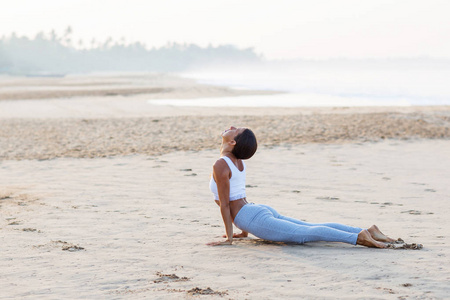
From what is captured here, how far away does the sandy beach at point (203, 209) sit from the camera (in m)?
4.04

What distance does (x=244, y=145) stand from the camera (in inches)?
194

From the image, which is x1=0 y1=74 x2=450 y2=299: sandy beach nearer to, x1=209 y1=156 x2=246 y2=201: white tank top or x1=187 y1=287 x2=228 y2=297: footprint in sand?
x1=187 y1=287 x2=228 y2=297: footprint in sand

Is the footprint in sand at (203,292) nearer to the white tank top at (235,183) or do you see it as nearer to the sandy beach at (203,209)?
the sandy beach at (203,209)

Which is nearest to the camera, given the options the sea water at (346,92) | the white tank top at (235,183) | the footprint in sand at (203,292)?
the footprint in sand at (203,292)

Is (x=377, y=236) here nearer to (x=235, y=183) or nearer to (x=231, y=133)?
(x=235, y=183)

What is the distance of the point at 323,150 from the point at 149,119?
23.7 feet

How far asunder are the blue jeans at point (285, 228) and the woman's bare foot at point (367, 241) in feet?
0.13

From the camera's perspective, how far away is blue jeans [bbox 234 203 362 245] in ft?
15.8

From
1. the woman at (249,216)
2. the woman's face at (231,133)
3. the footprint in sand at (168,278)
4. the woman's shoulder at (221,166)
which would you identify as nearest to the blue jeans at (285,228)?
the woman at (249,216)

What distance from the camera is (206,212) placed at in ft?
22.2

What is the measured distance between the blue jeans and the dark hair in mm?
472

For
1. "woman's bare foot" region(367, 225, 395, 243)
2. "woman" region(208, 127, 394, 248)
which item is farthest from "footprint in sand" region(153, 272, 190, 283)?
"woman's bare foot" region(367, 225, 395, 243)

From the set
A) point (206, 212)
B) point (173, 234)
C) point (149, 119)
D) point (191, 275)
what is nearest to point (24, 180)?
point (206, 212)

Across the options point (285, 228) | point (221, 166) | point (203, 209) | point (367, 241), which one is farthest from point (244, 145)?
point (203, 209)
